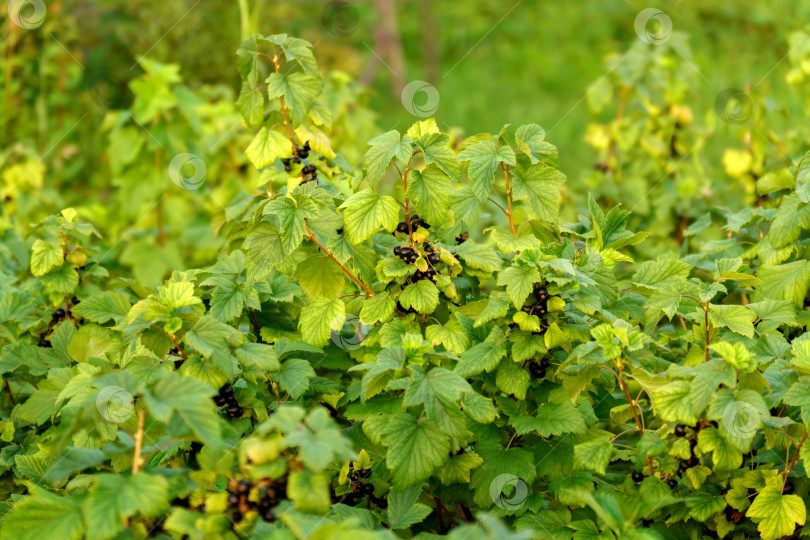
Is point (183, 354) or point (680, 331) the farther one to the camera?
point (680, 331)

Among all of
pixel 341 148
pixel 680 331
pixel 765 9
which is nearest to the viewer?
pixel 680 331

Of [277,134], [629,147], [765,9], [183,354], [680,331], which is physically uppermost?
[765,9]

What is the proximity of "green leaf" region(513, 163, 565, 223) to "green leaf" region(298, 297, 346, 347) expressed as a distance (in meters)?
0.40

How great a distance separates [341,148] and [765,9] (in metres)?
6.04

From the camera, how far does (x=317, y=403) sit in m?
1.60

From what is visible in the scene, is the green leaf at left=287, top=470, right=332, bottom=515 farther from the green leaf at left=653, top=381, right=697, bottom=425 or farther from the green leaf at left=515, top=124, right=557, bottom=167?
the green leaf at left=515, top=124, right=557, bottom=167

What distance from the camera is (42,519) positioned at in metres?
1.06

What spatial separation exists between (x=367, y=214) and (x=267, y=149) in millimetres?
415

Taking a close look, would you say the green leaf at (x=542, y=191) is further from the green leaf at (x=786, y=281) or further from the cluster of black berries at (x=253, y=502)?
the cluster of black berries at (x=253, y=502)

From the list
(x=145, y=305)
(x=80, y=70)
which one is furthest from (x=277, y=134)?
(x=80, y=70)

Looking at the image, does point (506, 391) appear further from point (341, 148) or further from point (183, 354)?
point (341, 148)

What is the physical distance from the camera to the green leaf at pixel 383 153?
138 centimetres

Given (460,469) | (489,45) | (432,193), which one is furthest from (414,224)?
(489,45)

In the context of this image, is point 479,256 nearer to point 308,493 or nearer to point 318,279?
point 318,279
